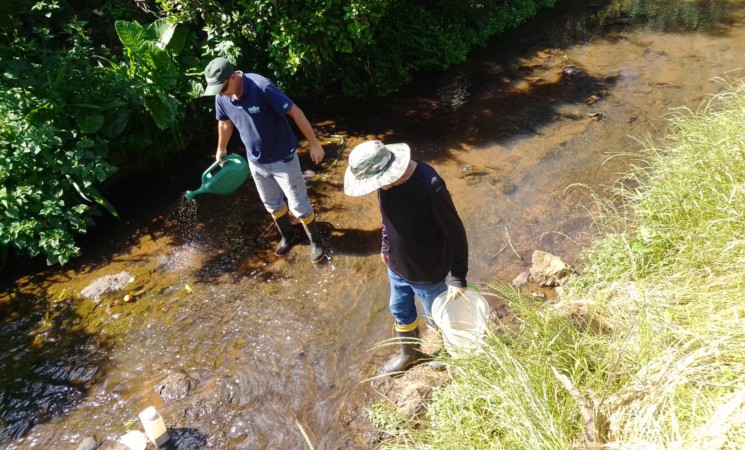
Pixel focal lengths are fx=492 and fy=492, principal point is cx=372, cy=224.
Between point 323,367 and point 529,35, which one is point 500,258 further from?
point 529,35

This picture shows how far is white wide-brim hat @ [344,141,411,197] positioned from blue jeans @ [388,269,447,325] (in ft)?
2.53

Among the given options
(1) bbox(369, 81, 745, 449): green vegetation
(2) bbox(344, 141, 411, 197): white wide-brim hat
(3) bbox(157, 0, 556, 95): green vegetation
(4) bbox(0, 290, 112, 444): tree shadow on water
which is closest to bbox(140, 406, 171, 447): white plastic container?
(4) bbox(0, 290, 112, 444): tree shadow on water

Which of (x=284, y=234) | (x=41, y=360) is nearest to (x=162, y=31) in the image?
(x=284, y=234)

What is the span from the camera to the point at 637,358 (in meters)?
2.66

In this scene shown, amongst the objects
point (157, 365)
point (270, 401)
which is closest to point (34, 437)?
point (157, 365)

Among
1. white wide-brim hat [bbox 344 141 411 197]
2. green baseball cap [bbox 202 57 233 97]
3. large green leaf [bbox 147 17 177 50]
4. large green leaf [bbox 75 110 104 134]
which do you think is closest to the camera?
white wide-brim hat [bbox 344 141 411 197]

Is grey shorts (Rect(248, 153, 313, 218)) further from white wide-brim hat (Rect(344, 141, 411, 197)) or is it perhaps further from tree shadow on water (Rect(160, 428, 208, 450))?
tree shadow on water (Rect(160, 428, 208, 450))

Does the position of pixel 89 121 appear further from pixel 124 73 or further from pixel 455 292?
pixel 455 292

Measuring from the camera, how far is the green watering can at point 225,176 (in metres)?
4.97

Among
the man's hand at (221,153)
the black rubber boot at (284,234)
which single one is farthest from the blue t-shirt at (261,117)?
the black rubber boot at (284,234)

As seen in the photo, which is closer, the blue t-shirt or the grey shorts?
the blue t-shirt

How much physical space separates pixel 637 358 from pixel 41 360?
460 cm

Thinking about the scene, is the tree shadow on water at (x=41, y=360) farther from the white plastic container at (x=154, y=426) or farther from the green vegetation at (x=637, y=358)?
the green vegetation at (x=637, y=358)

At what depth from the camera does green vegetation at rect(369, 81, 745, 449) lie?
2332mm
